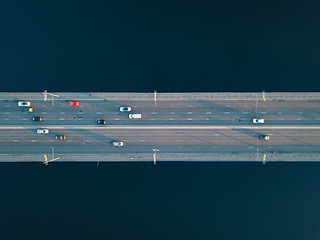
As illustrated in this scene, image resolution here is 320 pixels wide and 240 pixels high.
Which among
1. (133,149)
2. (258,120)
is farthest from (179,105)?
(258,120)

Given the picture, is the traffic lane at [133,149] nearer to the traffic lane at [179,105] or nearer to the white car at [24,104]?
the traffic lane at [179,105]

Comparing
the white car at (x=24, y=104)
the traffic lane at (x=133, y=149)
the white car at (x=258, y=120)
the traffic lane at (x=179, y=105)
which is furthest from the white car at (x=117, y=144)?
the white car at (x=258, y=120)

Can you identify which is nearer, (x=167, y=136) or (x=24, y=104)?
(x=24, y=104)

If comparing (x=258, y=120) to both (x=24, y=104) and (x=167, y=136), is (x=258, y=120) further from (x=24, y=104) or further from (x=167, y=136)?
(x=24, y=104)

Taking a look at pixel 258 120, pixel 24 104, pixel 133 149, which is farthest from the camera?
pixel 133 149

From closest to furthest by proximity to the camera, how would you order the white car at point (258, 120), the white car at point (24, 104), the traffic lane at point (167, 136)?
1. the white car at point (258, 120)
2. the traffic lane at point (167, 136)
3. the white car at point (24, 104)
